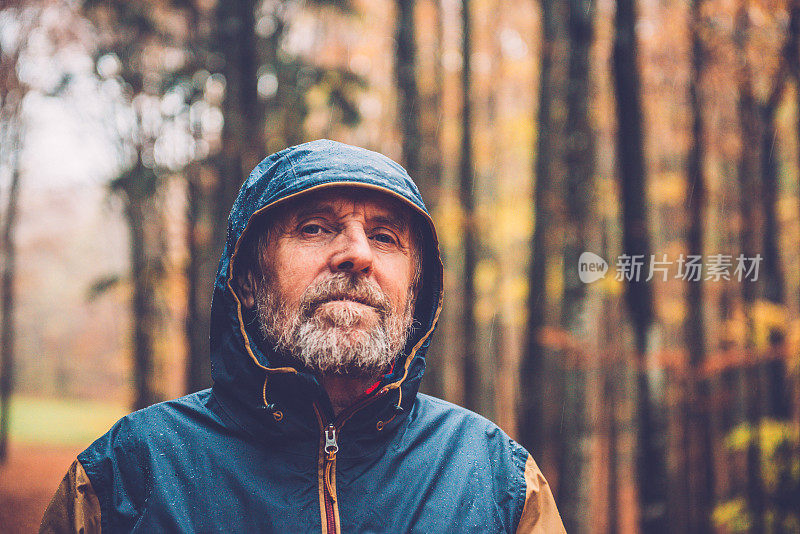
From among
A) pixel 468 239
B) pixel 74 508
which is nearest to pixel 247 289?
pixel 74 508

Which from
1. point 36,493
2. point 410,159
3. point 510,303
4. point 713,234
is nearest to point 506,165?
point 510,303

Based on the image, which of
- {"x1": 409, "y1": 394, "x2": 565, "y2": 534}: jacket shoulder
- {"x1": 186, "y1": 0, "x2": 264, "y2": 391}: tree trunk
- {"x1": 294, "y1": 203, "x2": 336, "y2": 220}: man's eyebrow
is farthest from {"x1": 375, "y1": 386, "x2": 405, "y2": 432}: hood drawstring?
{"x1": 186, "y1": 0, "x2": 264, "y2": 391}: tree trunk

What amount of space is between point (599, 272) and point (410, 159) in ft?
12.2

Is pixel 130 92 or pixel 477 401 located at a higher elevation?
pixel 130 92

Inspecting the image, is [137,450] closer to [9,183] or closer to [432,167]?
[432,167]

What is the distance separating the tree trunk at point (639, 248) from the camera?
17.5 feet

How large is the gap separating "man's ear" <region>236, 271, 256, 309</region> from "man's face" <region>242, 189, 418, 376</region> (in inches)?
1.4

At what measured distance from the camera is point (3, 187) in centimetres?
1447

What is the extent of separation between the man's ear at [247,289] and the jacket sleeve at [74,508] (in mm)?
734

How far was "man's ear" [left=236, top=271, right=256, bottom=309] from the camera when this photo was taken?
2186 millimetres

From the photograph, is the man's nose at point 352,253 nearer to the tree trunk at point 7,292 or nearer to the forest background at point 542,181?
the forest background at point 542,181

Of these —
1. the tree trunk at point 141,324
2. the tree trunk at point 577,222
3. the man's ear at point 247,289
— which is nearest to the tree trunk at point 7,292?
the tree trunk at point 141,324

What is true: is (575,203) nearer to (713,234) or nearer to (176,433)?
(176,433)

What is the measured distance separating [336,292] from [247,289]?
0.42 m
